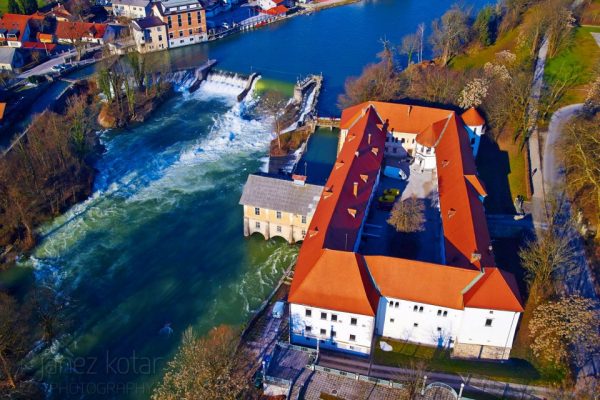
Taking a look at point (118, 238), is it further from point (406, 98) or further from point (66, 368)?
point (406, 98)

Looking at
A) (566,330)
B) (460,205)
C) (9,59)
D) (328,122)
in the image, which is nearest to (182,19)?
(9,59)

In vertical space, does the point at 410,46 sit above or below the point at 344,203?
above

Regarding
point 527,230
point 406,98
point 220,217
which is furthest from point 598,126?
point 220,217

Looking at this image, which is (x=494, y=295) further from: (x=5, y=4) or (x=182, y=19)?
(x=5, y=4)

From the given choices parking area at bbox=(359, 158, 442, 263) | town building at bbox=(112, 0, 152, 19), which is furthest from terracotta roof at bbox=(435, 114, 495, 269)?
town building at bbox=(112, 0, 152, 19)

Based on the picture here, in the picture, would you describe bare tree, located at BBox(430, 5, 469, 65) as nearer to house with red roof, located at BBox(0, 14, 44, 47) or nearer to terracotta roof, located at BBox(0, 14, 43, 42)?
house with red roof, located at BBox(0, 14, 44, 47)

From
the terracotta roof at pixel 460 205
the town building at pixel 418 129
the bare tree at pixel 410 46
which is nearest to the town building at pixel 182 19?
the bare tree at pixel 410 46

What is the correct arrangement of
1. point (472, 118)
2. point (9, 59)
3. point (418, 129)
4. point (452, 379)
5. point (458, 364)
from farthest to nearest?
1. point (9, 59)
2. point (418, 129)
3. point (472, 118)
4. point (458, 364)
5. point (452, 379)

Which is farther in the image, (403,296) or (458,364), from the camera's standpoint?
(403,296)
